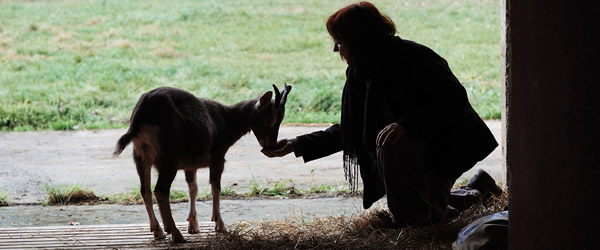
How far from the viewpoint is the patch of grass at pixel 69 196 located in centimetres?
729

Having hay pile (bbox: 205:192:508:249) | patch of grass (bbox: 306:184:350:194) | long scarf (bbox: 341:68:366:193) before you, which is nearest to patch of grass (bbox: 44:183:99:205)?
patch of grass (bbox: 306:184:350:194)

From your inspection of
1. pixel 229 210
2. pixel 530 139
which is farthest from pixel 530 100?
pixel 229 210

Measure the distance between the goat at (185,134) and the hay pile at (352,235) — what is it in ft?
1.35

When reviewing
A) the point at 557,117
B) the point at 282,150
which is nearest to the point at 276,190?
the point at 282,150

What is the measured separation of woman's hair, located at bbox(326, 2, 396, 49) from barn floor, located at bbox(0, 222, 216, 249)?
1602 mm

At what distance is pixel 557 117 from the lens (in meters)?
3.39

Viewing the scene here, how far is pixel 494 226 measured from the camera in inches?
177

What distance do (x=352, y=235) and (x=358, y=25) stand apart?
139 cm

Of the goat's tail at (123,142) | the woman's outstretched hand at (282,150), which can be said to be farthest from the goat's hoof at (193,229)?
the goat's tail at (123,142)

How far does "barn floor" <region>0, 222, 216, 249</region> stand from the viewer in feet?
17.2

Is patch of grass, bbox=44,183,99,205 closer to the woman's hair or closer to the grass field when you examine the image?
the woman's hair

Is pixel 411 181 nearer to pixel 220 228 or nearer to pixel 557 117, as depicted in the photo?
pixel 220 228

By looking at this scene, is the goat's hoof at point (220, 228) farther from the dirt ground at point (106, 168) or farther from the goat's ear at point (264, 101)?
the dirt ground at point (106, 168)

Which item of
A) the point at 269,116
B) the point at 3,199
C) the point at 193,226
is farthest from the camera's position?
the point at 3,199
